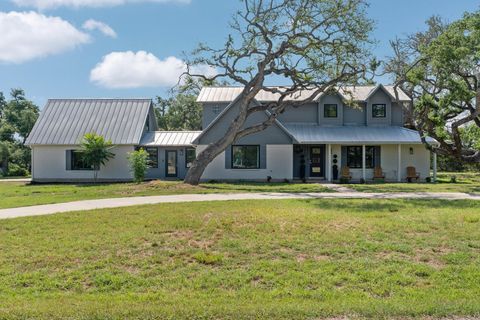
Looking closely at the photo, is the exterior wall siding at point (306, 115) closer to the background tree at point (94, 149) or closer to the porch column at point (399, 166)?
the porch column at point (399, 166)

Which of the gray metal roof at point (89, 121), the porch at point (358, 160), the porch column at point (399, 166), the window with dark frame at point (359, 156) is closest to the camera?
the porch column at point (399, 166)

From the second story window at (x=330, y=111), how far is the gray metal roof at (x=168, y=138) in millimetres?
8559

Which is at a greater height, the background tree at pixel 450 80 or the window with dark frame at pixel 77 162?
the background tree at pixel 450 80

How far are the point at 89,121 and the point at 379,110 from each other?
760 inches

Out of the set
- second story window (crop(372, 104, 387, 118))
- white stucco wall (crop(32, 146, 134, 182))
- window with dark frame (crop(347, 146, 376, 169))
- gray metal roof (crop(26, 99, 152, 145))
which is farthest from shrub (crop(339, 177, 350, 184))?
white stucco wall (crop(32, 146, 134, 182))

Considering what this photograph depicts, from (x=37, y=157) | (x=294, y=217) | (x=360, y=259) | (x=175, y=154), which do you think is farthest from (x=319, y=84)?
(x=37, y=157)

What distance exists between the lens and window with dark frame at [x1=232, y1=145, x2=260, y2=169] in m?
25.4

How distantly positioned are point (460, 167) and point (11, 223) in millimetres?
40839

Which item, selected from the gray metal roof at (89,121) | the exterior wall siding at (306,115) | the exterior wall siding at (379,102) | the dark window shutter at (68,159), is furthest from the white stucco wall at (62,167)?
the exterior wall siding at (379,102)

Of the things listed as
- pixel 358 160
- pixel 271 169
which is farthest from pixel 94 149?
pixel 358 160

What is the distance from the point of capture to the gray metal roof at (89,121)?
2708 centimetres

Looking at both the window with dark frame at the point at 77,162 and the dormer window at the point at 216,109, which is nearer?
the window with dark frame at the point at 77,162

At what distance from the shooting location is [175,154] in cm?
2783

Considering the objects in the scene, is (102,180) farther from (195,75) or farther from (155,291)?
(155,291)
